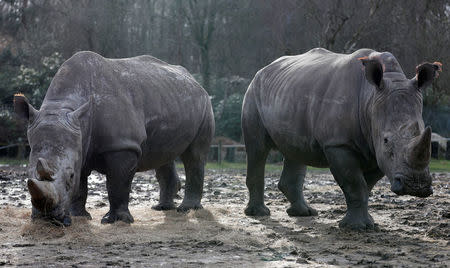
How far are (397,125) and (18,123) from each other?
1689cm

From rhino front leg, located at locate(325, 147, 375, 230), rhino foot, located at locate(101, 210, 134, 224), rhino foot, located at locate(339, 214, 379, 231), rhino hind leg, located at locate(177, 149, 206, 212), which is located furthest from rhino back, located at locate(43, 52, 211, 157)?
rhino foot, located at locate(339, 214, 379, 231)

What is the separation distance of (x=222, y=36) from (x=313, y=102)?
26838 millimetres

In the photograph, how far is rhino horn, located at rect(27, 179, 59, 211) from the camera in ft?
19.1

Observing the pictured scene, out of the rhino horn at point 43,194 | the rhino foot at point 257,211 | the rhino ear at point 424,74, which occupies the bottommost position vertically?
the rhino foot at point 257,211

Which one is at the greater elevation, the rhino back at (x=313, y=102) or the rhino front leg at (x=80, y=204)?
the rhino back at (x=313, y=102)

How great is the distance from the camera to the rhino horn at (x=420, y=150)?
6.03 m

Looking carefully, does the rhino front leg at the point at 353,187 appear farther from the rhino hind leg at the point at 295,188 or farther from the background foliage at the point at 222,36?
the background foliage at the point at 222,36

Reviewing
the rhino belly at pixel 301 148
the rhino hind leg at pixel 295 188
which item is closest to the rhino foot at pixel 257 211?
the rhino hind leg at pixel 295 188

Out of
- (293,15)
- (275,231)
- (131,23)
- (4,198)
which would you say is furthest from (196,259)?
(131,23)

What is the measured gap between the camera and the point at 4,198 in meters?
10.4

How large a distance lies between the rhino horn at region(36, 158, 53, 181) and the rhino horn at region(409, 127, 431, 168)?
3063mm

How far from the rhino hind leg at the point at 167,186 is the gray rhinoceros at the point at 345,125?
1120mm

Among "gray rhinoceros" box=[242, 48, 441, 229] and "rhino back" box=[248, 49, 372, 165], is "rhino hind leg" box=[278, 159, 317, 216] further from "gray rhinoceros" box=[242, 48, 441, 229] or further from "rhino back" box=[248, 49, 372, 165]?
"rhino back" box=[248, 49, 372, 165]

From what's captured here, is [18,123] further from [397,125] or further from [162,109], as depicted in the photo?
[397,125]
